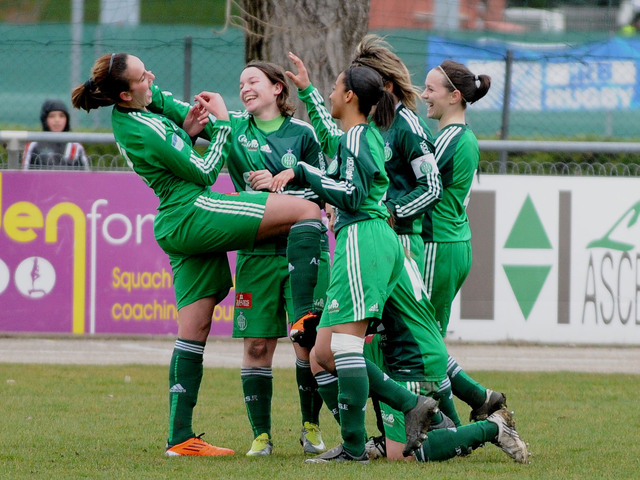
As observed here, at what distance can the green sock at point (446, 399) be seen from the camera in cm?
582

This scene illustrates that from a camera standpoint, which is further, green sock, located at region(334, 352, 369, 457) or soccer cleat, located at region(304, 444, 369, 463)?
soccer cleat, located at region(304, 444, 369, 463)

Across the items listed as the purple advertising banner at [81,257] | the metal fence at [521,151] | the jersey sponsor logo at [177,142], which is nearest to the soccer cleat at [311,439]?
the jersey sponsor logo at [177,142]

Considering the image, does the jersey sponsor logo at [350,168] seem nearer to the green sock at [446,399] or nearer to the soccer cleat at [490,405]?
the green sock at [446,399]

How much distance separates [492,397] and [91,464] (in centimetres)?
209

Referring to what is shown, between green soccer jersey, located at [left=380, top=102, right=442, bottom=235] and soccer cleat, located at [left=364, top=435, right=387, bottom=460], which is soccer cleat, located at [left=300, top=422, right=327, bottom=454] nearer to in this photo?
soccer cleat, located at [left=364, top=435, right=387, bottom=460]

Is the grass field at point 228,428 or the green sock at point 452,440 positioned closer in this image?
the grass field at point 228,428

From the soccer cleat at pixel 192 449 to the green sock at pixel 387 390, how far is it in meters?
0.95

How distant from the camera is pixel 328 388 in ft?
18.8

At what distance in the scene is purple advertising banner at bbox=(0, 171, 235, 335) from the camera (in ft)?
34.4

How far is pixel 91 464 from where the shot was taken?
5.50 meters

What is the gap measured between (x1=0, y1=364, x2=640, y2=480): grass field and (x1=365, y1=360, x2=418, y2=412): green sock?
30cm

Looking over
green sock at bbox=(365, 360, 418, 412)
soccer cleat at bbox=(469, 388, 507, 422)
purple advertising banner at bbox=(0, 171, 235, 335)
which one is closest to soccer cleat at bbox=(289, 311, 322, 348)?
green sock at bbox=(365, 360, 418, 412)

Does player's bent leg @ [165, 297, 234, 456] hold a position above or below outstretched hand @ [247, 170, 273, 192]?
below

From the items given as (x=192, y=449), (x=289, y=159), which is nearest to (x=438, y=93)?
(x=289, y=159)
